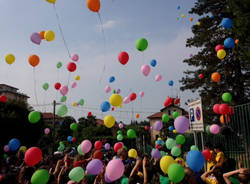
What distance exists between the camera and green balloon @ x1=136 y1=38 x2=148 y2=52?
21.6 feet

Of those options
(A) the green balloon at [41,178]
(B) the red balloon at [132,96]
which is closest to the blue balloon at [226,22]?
(B) the red balloon at [132,96]

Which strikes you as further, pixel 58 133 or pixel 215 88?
pixel 58 133

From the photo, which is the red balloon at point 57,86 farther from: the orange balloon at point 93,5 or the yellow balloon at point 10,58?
the orange balloon at point 93,5

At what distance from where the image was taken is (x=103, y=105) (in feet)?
24.7

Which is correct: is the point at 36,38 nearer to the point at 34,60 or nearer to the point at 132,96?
the point at 34,60

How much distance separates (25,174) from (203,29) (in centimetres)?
1623

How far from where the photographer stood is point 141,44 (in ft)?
21.7

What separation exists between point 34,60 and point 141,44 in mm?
4025

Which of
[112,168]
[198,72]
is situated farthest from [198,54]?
[112,168]

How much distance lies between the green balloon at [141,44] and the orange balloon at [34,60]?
3.86 m

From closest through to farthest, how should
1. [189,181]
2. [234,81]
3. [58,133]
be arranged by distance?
[189,181]
[234,81]
[58,133]

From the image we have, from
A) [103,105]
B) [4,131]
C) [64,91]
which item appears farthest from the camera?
[4,131]

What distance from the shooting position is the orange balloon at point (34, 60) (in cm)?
795

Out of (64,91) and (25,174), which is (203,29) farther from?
(25,174)
